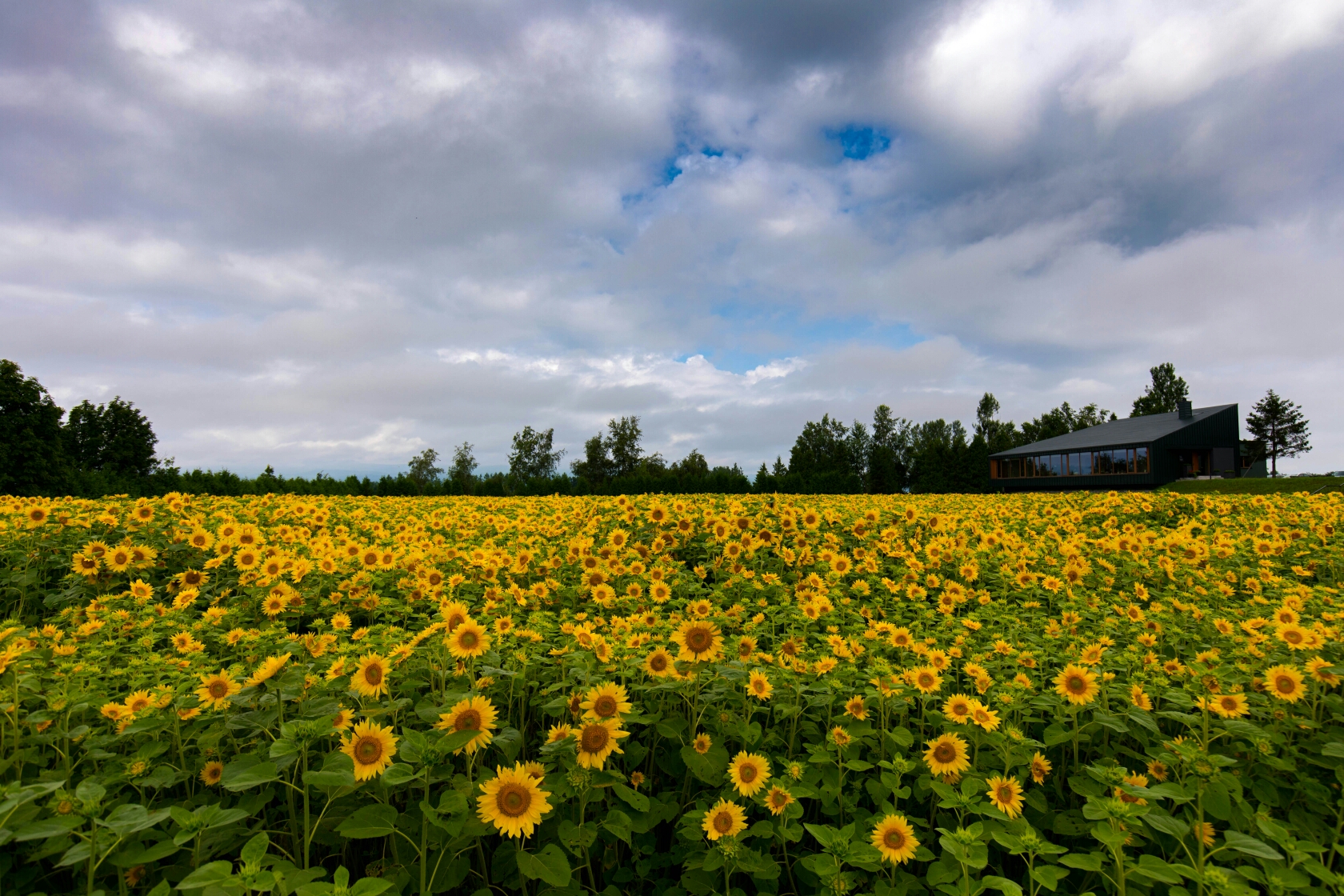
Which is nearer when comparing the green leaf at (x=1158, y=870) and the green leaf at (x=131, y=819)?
the green leaf at (x=131, y=819)

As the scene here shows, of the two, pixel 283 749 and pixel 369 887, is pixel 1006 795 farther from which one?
pixel 283 749

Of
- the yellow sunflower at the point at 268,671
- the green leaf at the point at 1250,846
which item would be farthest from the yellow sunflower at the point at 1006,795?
the yellow sunflower at the point at 268,671

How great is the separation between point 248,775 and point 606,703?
111 cm

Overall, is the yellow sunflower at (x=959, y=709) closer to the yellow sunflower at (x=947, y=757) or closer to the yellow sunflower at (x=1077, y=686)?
the yellow sunflower at (x=947, y=757)

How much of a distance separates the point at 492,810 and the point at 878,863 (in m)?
1.28

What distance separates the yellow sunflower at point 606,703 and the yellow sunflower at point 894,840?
0.96 meters

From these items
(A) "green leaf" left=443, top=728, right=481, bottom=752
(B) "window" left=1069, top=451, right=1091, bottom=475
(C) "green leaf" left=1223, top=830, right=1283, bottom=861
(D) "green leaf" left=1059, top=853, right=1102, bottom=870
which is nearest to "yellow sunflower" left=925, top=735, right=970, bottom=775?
(D) "green leaf" left=1059, top=853, right=1102, bottom=870

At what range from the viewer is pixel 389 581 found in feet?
16.8

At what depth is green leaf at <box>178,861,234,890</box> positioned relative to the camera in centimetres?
154

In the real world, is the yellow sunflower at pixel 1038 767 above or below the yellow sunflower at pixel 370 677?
below

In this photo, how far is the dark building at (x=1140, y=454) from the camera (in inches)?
1634

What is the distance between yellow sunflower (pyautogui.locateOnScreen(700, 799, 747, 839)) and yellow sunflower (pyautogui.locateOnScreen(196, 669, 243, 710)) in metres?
1.86

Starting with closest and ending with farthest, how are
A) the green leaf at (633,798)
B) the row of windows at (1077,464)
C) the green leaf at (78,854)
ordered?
the green leaf at (78,854) → the green leaf at (633,798) → the row of windows at (1077,464)

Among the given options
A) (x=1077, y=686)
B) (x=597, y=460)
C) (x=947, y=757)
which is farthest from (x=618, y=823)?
(x=597, y=460)
